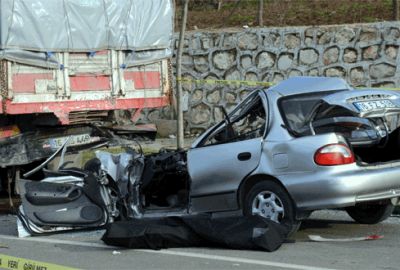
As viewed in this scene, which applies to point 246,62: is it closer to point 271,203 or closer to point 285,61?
point 285,61

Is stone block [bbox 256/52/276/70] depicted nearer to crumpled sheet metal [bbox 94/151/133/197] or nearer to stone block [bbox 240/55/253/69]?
stone block [bbox 240/55/253/69]

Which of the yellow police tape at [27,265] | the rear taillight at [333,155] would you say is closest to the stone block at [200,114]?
the rear taillight at [333,155]

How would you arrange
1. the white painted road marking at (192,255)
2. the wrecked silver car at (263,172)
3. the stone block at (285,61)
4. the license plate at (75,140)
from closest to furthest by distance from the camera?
the white painted road marking at (192,255) < the wrecked silver car at (263,172) < the license plate at (75,140) < the stone block at (285,61)

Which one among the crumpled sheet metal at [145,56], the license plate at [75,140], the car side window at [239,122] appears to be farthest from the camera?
the crumpled sheet metal at [145,56]

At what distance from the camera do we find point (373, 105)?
5.82m

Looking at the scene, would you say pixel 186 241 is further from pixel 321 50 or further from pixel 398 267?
pixel 321 50

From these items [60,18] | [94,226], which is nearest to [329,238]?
[94,226]

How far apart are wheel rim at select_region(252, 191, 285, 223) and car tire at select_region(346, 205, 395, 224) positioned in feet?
4.98

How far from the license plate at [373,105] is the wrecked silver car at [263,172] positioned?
0.04ft

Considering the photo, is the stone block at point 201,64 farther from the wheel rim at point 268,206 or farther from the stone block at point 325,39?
the wheel rim at point 268,206

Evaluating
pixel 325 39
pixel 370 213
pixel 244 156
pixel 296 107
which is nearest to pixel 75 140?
pixel 244 156

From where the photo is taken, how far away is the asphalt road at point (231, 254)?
5.20 meters

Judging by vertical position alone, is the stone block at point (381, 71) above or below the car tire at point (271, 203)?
above

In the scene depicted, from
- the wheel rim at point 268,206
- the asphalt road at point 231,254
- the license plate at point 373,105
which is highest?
the license plate at point 373,105
